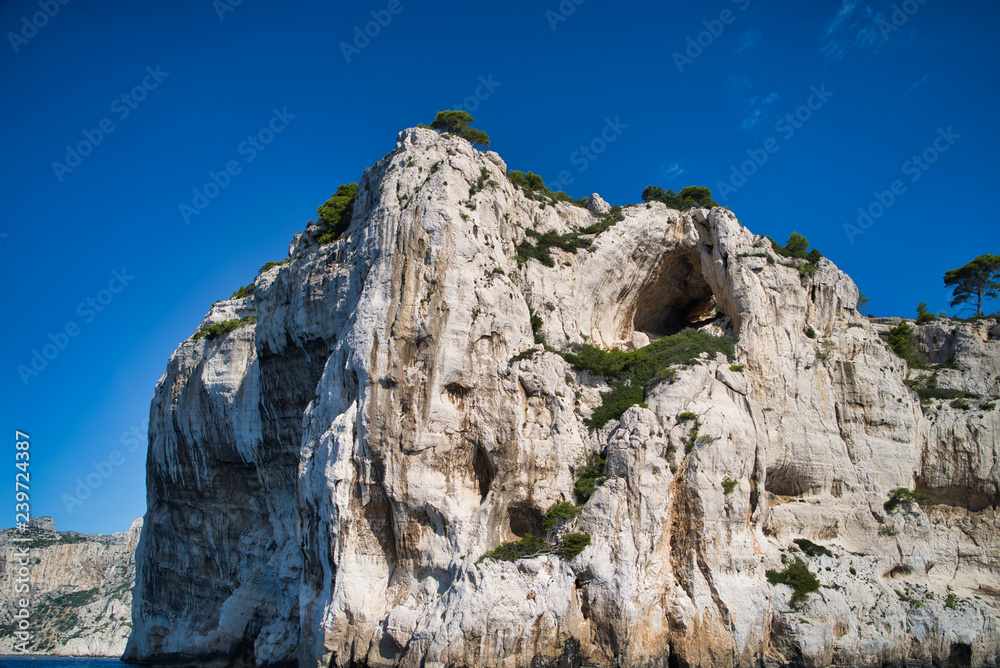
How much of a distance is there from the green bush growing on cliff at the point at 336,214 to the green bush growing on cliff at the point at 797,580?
1006 inches

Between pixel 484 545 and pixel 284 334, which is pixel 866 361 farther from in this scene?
pixel 284 334

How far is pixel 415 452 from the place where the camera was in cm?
2344

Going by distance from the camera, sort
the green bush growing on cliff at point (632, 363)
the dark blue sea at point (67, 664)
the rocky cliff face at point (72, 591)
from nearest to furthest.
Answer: the green bush growing on cliff at point (632, 363) → the dark blue sea at point (67, 664) → the rocky cliff face at point (72, 591)

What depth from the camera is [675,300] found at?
39.2 meters

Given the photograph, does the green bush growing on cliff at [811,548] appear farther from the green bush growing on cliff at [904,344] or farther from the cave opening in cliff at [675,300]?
the cave opening in cliff at [675,300]

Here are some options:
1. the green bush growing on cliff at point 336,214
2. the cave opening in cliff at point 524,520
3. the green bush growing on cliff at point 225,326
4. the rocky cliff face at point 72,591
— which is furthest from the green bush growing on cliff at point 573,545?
the rocky cliff face at point 72,591

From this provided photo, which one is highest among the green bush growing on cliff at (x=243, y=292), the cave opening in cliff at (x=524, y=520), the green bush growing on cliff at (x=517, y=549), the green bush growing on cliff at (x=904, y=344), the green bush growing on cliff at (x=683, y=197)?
the green bush growing on cliff at (x=683, y=197)

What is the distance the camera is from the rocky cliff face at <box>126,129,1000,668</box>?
21.7 m

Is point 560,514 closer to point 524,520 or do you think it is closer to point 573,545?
point 573,545

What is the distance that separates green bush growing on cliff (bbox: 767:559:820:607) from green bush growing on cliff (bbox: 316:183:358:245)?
25.6 m

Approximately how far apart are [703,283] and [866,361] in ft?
34.5

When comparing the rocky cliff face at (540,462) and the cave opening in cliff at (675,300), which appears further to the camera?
the cave opening in cliff at (675,300)

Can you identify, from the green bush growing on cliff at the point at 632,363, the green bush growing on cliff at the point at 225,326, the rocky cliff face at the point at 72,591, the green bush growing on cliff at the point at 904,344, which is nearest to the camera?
the green bush growing on cliff at the point at 632,363

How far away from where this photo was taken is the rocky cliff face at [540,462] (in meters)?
21.7
